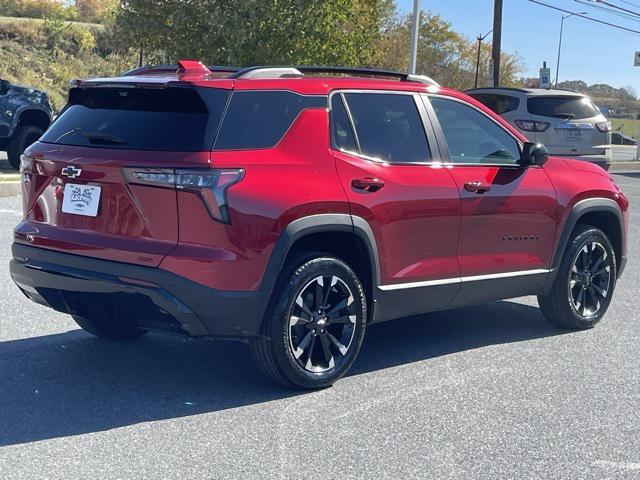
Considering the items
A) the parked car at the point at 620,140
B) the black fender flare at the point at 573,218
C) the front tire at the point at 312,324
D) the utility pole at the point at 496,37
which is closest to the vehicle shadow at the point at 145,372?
the front tire at the point at 312,324

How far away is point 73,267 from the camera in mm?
4762

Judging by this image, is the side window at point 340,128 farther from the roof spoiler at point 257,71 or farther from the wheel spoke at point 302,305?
the wheel spoke at point 302,305

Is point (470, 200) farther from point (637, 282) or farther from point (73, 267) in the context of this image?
point (637, 282)

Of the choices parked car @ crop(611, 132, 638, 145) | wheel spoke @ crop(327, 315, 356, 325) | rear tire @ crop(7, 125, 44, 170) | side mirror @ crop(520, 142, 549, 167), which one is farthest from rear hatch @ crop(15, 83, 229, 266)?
parked car @ crop(611, 132, 638, 145)

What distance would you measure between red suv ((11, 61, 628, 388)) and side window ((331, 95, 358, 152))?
0.04 feet

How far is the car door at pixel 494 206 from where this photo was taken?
584 cm

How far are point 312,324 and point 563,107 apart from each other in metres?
11.7

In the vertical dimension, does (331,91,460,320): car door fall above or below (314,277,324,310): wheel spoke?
above

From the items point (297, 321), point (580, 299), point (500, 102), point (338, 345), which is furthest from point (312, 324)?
point (500, 102)

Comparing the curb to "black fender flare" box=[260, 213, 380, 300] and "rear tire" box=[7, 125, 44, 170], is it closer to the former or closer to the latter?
"rear tire" box=[7, 125, 44, 170]

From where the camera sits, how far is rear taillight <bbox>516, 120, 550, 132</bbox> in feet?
50.0

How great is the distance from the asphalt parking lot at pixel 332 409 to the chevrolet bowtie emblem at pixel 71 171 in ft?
3.98

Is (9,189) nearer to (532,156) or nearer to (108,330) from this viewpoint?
(108,330)

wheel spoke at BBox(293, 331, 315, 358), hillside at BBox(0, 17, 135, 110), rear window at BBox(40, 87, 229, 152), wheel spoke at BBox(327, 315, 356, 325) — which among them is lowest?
wheel spoke at BBox(293, 331, 315, 358)
